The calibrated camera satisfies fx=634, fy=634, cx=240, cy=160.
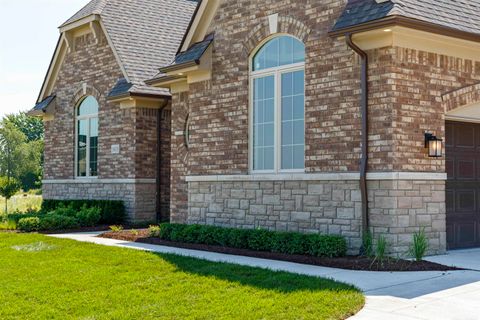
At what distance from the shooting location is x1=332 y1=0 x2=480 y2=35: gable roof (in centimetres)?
1113

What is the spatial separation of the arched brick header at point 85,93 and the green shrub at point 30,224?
5.28 metres

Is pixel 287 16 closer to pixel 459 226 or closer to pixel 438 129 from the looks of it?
pixel 438 129

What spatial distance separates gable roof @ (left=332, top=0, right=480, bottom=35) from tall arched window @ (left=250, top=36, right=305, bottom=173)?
1.57 meters

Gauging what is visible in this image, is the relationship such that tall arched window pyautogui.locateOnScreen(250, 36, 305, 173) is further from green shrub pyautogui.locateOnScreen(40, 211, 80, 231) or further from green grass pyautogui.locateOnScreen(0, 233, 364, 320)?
green shrub pyautogui.locateOnScreen(40, 211, 80, 231)

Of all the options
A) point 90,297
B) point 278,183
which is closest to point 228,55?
point 278,183

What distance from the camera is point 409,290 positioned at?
334 inches

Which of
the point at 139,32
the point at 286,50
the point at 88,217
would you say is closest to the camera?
the point at 286,50

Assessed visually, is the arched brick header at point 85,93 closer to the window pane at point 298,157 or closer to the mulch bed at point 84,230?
the mulch bed at point 84,230

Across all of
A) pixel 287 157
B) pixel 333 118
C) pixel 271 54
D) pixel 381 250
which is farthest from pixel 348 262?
pixel 271 54

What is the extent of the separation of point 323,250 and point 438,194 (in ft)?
8.09

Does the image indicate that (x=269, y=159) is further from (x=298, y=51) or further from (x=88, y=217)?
(x=88, y=217)

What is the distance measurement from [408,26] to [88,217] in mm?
11787

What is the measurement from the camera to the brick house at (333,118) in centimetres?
1138

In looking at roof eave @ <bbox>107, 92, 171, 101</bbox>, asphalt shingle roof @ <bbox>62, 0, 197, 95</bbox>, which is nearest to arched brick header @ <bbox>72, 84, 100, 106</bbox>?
roof eave @ <bbox>107, 92, 171, 101</bbox>
